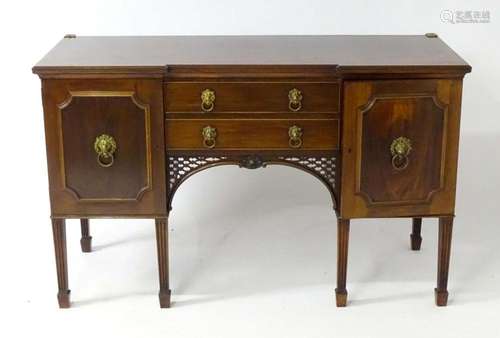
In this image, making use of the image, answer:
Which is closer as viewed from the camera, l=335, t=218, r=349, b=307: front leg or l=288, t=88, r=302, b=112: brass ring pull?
l=288, t=88, r=302, b=112: brass ring pull

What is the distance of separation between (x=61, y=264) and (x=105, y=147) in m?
0.43

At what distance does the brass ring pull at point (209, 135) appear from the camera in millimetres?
3293

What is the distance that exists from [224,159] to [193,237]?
2.23 ft

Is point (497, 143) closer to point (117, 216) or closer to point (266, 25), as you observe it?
point (266, 25)

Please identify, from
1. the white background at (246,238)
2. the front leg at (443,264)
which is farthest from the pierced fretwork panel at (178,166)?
the front leg at (443,264)

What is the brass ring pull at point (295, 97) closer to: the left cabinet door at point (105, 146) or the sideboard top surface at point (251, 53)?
the sideboard top surface at point (251, 53)

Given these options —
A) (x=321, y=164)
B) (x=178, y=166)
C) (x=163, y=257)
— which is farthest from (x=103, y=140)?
(x=321, y=164)

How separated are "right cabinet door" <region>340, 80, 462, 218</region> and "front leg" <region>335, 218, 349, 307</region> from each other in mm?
46

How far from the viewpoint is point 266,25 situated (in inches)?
167

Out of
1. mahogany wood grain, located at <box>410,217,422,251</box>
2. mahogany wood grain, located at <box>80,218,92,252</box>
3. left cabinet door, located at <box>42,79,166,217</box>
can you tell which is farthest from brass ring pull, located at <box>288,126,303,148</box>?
mahogany wood grain, located at <box>80,218,92,252</box>

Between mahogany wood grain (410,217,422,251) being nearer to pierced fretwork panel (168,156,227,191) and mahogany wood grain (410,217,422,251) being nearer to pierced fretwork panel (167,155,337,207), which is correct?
pierced fretwork panel (167,155,337,207)

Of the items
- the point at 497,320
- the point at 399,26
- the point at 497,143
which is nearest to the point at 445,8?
the point at 399,26

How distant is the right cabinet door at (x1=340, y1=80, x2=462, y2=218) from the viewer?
3244 mm

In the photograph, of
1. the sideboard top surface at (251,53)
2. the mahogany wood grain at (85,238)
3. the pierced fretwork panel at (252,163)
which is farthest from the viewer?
the mahogany wood grain at (85,238)
